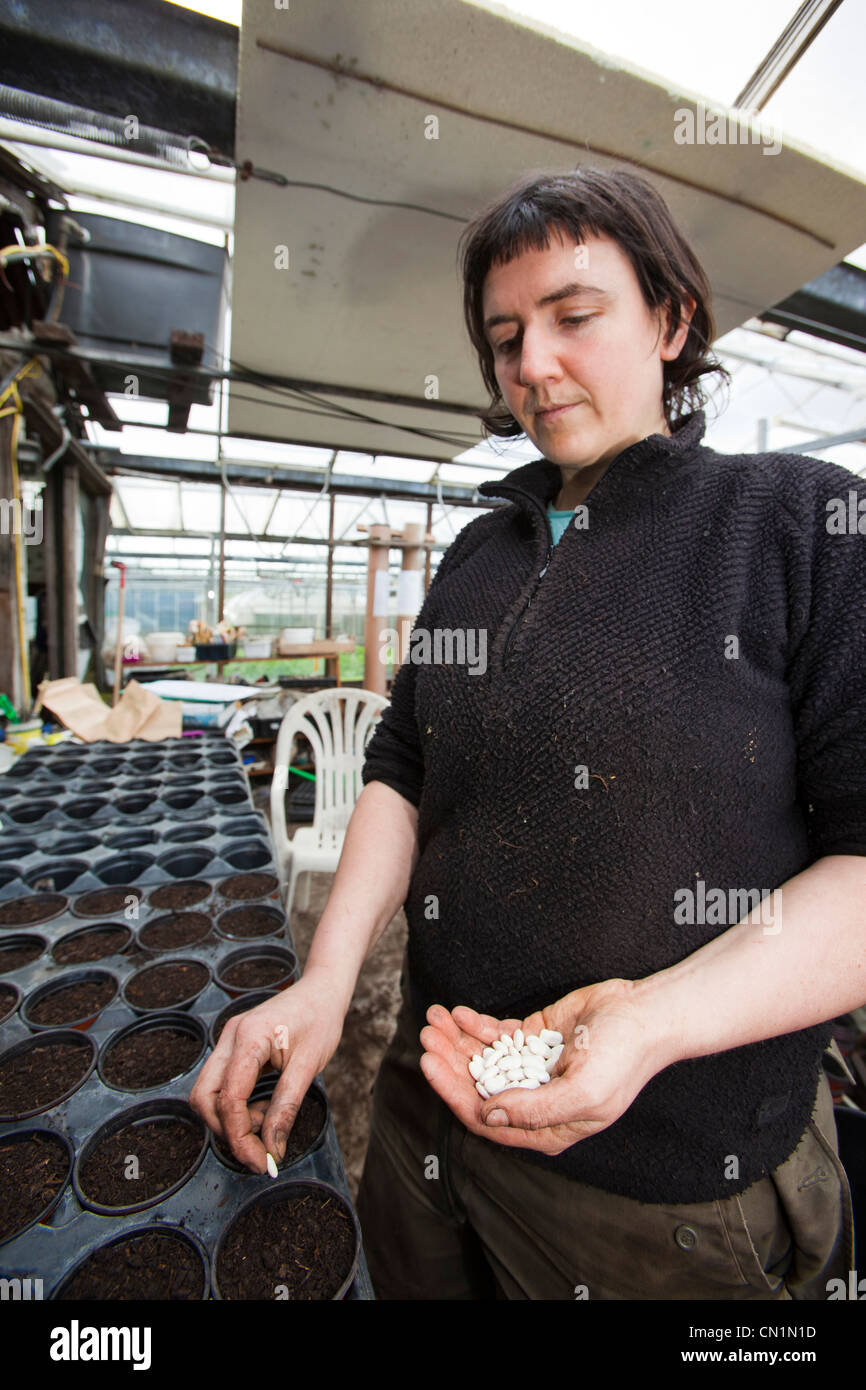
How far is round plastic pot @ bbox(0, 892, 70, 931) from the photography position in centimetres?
135

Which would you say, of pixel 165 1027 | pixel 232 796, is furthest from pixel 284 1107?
pixel 232 796

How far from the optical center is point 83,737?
9.00ft

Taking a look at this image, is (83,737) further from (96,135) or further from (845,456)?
(845,456)

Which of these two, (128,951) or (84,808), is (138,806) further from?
(128,951)

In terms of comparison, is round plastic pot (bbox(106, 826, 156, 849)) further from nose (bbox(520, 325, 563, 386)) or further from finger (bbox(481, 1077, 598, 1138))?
nose (bbox(520, 325, 563, 386))

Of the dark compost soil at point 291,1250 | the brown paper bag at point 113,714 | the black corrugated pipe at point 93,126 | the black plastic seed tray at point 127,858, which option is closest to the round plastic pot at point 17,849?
the black plastic seed tray at point 127,858

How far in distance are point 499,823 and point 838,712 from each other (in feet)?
1.36

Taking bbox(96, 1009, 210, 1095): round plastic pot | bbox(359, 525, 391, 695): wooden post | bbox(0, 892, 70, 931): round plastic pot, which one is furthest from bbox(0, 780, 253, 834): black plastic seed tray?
bbox(359, 525, 391, 695): wooden post

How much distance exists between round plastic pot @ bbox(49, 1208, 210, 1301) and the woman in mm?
139

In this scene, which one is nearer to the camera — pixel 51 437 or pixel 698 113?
pixel 698 113

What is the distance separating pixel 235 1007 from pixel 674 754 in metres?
0.91

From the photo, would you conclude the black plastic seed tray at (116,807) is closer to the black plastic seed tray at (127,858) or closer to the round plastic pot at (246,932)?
the black plastic seed tray at (127,858)

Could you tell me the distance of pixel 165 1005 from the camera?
1107mm

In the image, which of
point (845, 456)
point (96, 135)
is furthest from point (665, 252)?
point (845, 456)
